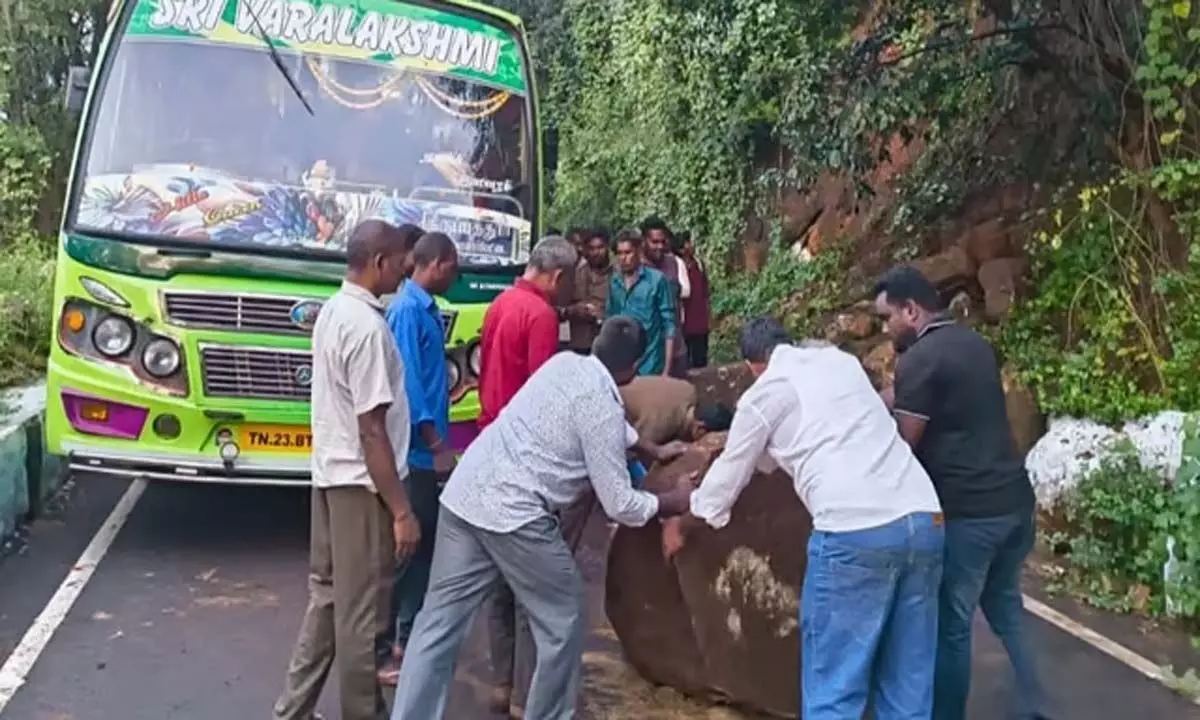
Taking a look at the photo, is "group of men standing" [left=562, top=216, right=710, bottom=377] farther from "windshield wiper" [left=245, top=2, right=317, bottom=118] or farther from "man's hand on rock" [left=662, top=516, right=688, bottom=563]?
"man's hand on rock" [left=662, top=516, right=688, bottom=563]

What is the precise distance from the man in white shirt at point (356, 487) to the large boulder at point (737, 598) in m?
1.07

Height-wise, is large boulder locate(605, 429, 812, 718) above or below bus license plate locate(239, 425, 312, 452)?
below

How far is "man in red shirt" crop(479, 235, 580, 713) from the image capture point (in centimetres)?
515

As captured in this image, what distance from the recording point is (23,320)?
36.5 ft

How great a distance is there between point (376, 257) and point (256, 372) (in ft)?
7.99

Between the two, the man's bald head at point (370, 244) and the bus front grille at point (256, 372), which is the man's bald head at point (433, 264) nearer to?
the man's bald head at point (370, 244)

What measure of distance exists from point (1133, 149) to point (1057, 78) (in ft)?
3.92

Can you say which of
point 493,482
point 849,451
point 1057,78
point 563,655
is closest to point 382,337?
point 493,482

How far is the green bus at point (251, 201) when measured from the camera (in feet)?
22.3

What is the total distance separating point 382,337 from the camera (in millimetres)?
4496

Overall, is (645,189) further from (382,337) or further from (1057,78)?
(382,337)

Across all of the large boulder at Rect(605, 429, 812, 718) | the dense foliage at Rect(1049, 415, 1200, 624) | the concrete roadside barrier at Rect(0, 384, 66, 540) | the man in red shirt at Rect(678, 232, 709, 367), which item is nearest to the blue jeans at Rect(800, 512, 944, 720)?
the large boulder at Rect(605, 429, 812, 718)

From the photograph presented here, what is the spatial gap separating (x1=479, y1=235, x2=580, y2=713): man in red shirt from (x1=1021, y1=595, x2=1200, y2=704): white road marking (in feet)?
8.12

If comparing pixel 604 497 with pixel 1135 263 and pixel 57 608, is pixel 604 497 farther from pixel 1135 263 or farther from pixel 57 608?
pixel 1135 263
